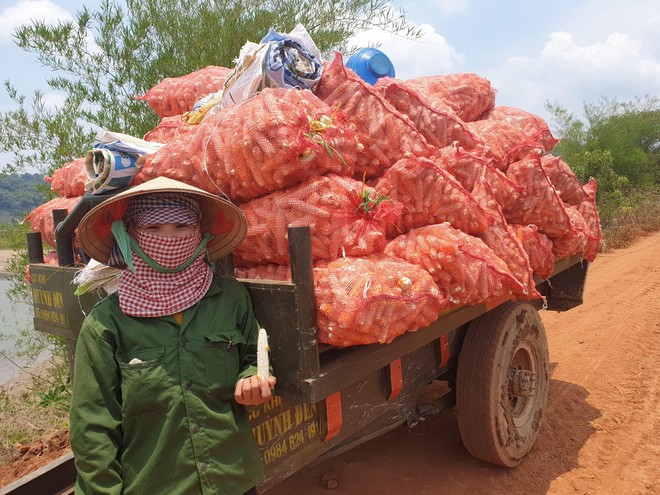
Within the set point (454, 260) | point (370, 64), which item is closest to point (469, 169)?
point (454, 260)

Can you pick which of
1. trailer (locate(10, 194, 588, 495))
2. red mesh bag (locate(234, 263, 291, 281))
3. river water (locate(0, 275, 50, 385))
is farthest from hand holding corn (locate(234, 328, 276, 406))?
river water (locate(0, 275, 50, 385))

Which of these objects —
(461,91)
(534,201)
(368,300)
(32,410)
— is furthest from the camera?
(32,410)

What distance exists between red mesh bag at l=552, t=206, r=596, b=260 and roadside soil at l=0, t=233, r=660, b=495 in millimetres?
1268

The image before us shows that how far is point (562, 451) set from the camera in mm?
3486

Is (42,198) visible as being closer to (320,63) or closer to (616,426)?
(320,63)

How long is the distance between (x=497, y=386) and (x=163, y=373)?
2067 millimetres

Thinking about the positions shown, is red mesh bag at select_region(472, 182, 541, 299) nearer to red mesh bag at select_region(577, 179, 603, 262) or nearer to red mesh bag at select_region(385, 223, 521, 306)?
red mesh bag at select_region(385, 223, 521, 306)

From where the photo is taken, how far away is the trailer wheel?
9.89 ft

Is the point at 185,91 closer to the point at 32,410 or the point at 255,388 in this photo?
the point at 255,388

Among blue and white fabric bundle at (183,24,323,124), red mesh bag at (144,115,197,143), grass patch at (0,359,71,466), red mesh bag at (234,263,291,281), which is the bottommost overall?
grass patch at (0,359,71,466)

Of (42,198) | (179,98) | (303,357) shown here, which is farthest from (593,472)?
(42,198)

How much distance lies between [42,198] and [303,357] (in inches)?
170

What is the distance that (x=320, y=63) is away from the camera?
276cm

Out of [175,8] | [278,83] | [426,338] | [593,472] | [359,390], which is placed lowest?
[593,472]
